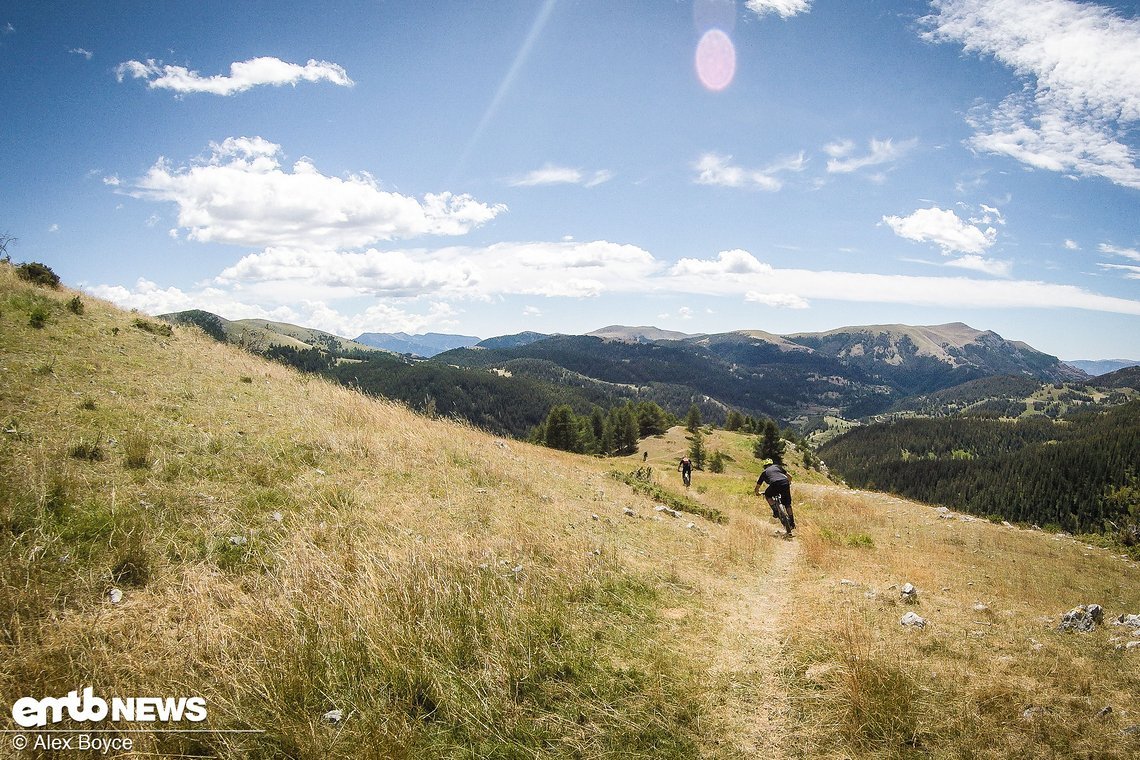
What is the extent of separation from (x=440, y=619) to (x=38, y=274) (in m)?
28.5

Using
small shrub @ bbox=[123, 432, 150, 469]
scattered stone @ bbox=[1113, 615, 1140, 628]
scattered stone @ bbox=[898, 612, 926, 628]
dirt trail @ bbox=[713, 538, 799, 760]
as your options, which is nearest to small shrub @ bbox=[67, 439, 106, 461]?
small shrub @ bbox=[123, 432, 150, 469]

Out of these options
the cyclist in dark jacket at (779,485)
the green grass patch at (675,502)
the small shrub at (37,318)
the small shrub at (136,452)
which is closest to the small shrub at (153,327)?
the small shrub at (37,318)

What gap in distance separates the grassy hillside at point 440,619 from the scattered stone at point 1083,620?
202 mm

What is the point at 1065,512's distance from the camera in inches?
6038

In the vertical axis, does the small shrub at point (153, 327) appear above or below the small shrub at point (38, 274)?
below

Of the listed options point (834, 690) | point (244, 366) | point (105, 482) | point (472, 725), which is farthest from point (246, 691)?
point (244, 366)

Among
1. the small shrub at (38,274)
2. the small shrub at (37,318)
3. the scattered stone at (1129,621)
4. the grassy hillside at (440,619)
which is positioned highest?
the small shrub at (38,274)

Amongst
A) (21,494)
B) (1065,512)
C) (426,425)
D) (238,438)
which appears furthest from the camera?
(1065,512)

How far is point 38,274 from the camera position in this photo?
68.5ft

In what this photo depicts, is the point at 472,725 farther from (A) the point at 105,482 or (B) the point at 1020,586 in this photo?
(B) the point at 1020,586

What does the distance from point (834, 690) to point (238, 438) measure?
36.0ft

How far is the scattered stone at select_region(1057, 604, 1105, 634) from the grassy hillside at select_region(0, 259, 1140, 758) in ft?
0.66

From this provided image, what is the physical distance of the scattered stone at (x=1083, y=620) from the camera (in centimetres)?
710

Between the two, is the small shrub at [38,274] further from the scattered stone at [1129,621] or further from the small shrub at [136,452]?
the scattered stone at [1129,621]
